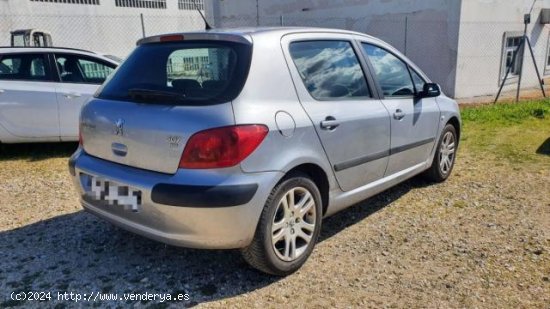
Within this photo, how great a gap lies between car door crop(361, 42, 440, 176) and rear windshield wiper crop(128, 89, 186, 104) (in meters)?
1.77

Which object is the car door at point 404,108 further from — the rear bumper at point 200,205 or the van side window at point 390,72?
the rear bumper at point 200,205

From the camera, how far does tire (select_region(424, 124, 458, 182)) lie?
478 centimetres

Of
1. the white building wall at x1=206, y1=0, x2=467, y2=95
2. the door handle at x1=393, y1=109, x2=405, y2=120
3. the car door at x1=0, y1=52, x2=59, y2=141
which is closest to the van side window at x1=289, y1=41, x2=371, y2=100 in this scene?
the door handle at x1=393, y1=109, x2=405, y2=120

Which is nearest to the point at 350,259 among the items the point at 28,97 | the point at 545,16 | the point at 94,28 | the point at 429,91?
the point at 429,91

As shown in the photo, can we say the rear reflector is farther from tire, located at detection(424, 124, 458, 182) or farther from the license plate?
tire, located at detection(424, 124, 458, 182)

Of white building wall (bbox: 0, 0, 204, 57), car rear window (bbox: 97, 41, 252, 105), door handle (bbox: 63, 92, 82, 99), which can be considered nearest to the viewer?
car rear window (bbox: 97, 41, 252, 105)

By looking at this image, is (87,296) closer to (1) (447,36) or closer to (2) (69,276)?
(2) (69,276)

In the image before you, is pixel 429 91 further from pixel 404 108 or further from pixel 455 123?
pixel 455 123

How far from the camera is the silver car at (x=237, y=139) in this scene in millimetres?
2611

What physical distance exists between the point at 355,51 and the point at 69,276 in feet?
9.10

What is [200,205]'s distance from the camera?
257 centimetres

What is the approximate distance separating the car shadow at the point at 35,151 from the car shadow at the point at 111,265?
107 inches

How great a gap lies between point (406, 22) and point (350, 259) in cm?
1018

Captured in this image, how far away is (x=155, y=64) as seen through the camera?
3.14m
